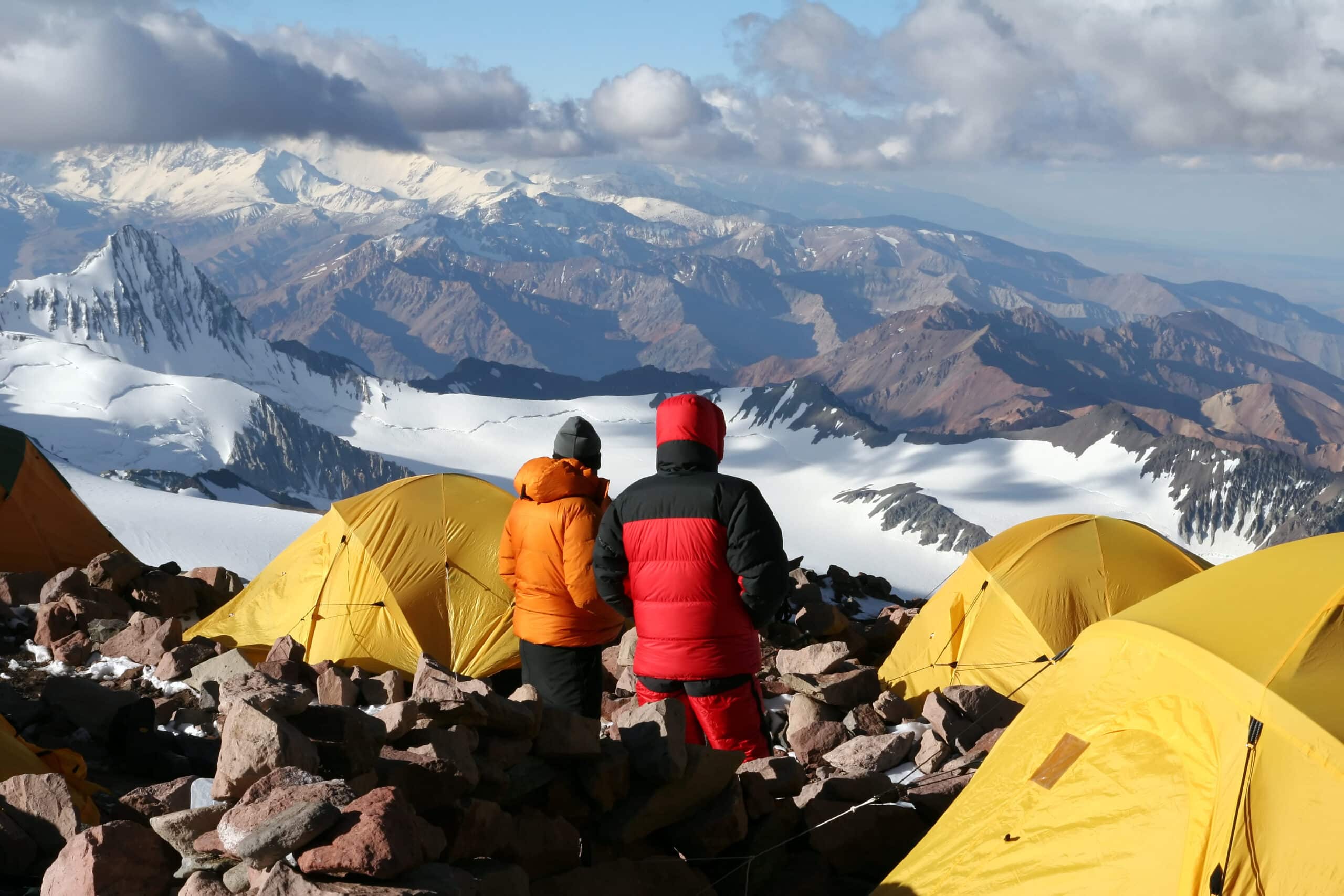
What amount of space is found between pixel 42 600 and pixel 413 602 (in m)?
5.58

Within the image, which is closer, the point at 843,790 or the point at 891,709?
the point at 843,790

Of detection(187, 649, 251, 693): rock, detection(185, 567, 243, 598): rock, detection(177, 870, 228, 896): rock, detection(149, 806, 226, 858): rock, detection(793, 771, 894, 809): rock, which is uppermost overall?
detection(149, 806, 226, 858): rock

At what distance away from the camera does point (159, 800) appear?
21.7 ft

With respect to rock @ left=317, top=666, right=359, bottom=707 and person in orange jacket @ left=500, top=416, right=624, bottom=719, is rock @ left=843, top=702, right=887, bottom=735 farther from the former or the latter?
rock @ left=317, top=666, right=359, bottom=707

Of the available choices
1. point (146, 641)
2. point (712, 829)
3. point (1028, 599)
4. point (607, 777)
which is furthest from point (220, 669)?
point (1028, 599)

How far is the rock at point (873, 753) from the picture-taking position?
32.9ft

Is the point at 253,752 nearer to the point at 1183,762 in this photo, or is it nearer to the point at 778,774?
the point at 778,774

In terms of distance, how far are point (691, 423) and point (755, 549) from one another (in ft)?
3.14

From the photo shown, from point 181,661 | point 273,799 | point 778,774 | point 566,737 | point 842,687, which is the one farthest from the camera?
point 181,661

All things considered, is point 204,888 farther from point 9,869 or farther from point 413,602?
point 413,602

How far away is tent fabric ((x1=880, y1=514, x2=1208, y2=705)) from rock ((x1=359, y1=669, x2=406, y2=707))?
6.09 meters

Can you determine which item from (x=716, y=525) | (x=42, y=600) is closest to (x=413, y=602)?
(x=42, y=600)

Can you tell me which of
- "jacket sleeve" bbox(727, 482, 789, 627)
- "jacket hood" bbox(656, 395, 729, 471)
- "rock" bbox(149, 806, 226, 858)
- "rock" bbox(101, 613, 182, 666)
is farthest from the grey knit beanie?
"rock" bbox(101, 613, 182, 666)

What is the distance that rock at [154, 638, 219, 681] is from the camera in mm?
12898
